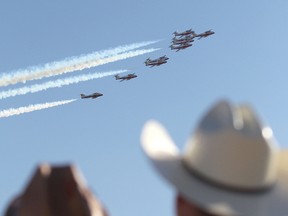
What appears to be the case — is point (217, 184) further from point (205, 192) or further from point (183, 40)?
point (183, 40)

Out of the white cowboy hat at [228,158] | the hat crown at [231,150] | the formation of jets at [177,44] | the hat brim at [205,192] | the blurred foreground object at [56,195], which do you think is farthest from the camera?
the formation of jets at [177,44]

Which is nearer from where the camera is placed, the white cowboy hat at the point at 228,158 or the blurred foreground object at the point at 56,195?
the blurred foreground object at the point at 56,195

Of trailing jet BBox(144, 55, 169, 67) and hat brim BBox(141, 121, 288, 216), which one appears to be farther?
trailing jet BBox(144, 55, 169, 67)

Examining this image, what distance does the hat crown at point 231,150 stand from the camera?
440 cm

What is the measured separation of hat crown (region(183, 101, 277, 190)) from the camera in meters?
4.40

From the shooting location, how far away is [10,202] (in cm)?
387

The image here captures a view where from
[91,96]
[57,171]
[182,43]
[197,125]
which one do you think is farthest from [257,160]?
[182,43]

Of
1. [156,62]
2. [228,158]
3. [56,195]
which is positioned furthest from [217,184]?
[156,62]

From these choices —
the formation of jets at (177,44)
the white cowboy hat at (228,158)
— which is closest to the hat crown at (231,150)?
the white cowboy hat at (228,158)

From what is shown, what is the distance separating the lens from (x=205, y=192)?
4.18 meters

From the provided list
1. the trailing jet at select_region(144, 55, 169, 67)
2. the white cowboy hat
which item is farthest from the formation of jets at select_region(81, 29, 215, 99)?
the white cowboy hat

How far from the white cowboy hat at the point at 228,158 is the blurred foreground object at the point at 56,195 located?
2.37 ft

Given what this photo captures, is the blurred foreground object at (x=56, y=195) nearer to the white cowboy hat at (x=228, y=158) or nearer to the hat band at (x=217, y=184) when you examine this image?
the white cowboy hat at (x=228, y=158)

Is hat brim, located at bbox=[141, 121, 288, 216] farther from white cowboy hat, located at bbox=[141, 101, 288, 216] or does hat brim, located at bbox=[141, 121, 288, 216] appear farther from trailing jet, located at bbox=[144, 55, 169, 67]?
trailing jet, located at bbox=[144, 55, 169, 67]
